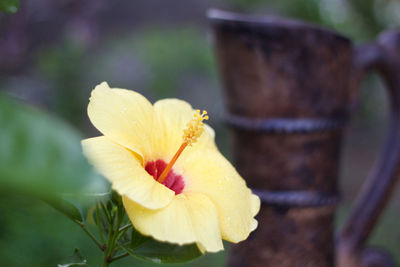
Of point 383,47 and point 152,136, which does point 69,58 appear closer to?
point 383,47

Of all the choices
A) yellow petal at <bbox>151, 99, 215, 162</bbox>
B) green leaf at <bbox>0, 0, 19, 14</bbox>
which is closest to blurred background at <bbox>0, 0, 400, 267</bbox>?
yellow petal at <bbox>151, 99, 215, 162</bbox>

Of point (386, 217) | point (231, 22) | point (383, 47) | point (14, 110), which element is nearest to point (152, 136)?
point (14, 110)

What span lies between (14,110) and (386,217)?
8.00 ft

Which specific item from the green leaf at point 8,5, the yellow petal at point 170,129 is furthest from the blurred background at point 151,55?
the green leaf at point 8,5

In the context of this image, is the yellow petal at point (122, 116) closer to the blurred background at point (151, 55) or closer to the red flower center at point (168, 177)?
the red flower center at point (168, 177)

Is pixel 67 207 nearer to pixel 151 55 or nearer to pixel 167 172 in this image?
pixel 167 172

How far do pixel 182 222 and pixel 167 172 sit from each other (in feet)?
0.21

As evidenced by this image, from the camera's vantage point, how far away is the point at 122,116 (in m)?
0.33

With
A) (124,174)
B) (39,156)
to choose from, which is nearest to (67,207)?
(124,174)

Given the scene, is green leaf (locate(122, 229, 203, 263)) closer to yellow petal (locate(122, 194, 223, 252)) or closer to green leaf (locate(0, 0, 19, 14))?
yellow petal (locate(122, 194, 223, 252))

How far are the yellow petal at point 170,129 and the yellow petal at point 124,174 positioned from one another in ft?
0.23

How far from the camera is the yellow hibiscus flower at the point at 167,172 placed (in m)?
0.28

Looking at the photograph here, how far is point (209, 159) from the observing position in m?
0.37

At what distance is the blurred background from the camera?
259 cm
